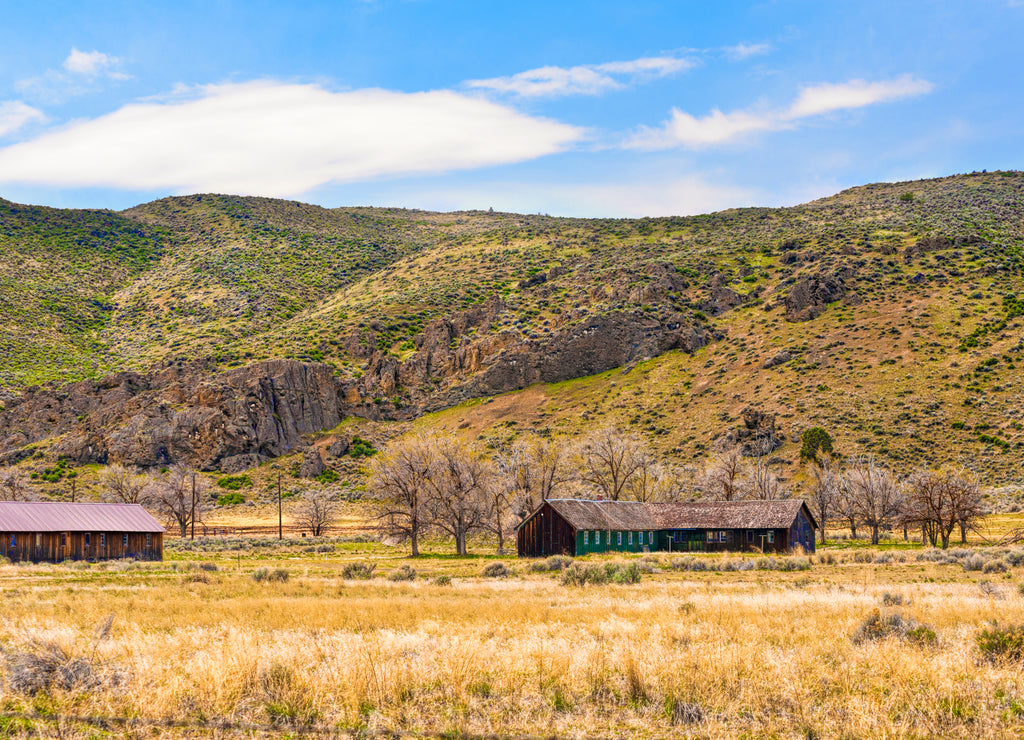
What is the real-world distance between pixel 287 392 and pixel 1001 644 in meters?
96.5

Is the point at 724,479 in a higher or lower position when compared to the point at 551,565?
higher

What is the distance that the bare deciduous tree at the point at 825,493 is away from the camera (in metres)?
67.4

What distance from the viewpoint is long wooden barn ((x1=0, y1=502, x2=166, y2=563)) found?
47.3m

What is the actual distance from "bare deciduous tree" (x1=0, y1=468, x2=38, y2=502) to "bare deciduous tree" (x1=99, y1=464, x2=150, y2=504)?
6.19m

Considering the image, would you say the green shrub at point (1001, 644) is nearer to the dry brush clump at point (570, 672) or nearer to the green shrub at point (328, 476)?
the dry brush clump at point (570, 672)

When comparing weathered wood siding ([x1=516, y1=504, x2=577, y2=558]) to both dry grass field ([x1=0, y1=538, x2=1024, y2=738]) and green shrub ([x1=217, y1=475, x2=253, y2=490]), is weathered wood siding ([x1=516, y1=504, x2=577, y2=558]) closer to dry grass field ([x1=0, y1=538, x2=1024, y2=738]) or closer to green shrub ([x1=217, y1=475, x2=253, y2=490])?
dry grass field ([x1=0, y1=538, x2=1024, y2=738])

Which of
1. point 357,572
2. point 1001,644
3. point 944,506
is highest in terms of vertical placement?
point 1001,644

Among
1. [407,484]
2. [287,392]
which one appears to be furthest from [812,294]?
[407,484]

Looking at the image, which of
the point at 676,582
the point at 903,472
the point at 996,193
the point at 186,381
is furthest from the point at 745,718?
the point at 996,193

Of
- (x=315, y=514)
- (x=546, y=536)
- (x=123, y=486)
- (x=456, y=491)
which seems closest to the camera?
(x=546, y=536)

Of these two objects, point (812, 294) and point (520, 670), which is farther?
point (812, 294)

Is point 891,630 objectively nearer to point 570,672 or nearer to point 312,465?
point 570,672

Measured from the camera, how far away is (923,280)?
107m

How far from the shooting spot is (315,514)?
3017 inches
